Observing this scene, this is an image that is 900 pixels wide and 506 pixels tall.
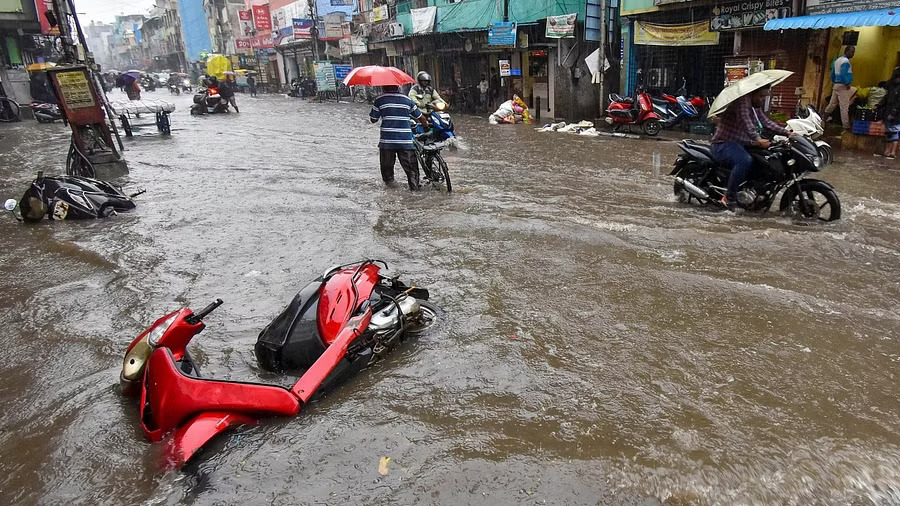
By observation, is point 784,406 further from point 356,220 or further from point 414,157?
point 414,157

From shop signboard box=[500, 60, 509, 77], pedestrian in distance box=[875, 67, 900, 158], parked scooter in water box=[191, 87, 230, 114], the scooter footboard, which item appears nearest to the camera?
the scooter footboard

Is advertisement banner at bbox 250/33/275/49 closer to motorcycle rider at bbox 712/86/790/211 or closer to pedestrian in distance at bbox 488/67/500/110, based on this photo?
pedestrian in distance at bbox 488/67/500/110

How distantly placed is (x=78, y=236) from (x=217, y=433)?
579 cm

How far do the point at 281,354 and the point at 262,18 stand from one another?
4970 cm

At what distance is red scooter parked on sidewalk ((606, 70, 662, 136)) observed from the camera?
13.3 meters

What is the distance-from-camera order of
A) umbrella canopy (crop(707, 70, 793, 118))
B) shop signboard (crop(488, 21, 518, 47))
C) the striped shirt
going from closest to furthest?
umbrella canopy (crop(707, 70, 793, 118)), the striped shirt, shop signboard (crop(488, 21, 518, 47))

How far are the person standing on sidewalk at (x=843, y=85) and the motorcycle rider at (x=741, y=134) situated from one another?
5759 millimetres

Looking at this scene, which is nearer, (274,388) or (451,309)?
(274,388)

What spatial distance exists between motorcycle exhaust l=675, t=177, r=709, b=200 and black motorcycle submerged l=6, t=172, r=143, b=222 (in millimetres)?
7735

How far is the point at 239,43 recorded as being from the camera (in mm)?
51656

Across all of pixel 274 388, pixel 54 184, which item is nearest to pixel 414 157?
pixel 54 184

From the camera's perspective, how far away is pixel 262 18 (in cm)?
4641

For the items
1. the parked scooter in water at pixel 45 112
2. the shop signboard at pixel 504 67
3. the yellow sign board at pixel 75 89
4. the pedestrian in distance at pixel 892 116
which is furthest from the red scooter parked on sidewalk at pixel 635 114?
the parked scooter in water at pixel 45 112

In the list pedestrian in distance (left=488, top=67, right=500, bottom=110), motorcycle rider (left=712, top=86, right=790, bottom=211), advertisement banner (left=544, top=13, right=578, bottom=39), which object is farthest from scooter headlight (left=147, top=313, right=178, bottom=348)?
pedestrian in distance (left=488, top=67, right=500, bottom=110)
